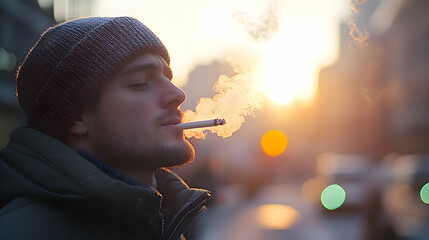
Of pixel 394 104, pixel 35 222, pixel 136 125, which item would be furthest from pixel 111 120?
pixel 394 104

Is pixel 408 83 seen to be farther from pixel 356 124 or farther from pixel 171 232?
pixel 171 232

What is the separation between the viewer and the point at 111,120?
1.99 m

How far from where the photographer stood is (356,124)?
1868 inches

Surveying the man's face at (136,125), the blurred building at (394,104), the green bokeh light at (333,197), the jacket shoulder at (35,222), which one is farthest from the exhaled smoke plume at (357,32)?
the blurred building at (394,104)

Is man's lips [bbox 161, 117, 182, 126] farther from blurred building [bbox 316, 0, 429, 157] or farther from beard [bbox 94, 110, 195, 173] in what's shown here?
blurred building [bbox 316, 0, 429, 157]

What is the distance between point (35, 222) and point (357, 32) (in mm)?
1784

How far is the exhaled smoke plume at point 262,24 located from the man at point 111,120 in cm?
67

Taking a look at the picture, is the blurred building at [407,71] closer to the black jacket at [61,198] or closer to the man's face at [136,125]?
the man's face at [136,125]

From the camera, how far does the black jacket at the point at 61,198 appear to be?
60.9 inches

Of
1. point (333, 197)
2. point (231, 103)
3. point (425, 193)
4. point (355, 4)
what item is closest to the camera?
point (355, 4)

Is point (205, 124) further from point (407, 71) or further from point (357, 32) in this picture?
point (407, 71)

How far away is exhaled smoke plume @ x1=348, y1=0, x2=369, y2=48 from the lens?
2377 mm

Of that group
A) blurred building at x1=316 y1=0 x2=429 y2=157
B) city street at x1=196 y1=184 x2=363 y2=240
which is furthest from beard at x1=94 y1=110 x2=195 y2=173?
blurred building at x1=316 y1=0 x2=429 y2=157

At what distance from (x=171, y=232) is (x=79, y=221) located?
0.43 meters
